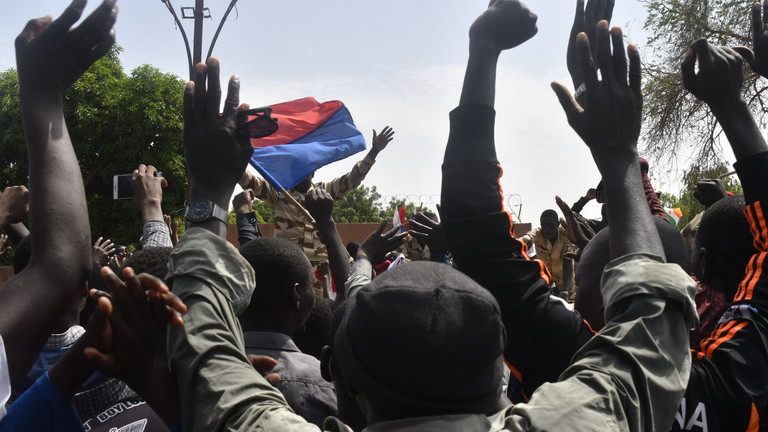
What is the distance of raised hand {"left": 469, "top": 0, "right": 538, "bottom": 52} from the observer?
2.10 meters

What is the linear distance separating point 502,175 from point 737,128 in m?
0.72

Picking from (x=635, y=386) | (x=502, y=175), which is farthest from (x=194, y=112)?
(x=635, y=386)

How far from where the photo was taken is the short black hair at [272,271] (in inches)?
113

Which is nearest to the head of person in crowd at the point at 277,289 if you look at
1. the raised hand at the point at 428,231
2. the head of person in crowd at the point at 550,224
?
the raised hand at the point at 428,231

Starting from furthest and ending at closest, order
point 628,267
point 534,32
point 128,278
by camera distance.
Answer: point 534,32 < point 628,267 < point 128,278

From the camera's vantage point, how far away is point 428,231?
3803 mm

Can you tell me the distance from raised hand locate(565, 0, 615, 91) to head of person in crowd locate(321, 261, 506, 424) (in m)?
1.01

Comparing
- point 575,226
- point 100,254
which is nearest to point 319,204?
point 575,226

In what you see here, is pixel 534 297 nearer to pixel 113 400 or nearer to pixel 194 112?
pixel 194 112

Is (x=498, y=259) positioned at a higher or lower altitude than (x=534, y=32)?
lower

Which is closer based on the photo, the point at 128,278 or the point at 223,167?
the point at 128,278

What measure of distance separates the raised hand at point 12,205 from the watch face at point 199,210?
4.69 ft

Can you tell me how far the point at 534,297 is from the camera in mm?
1925

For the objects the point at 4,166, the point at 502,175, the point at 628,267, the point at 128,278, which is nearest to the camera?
the point at 128,278
